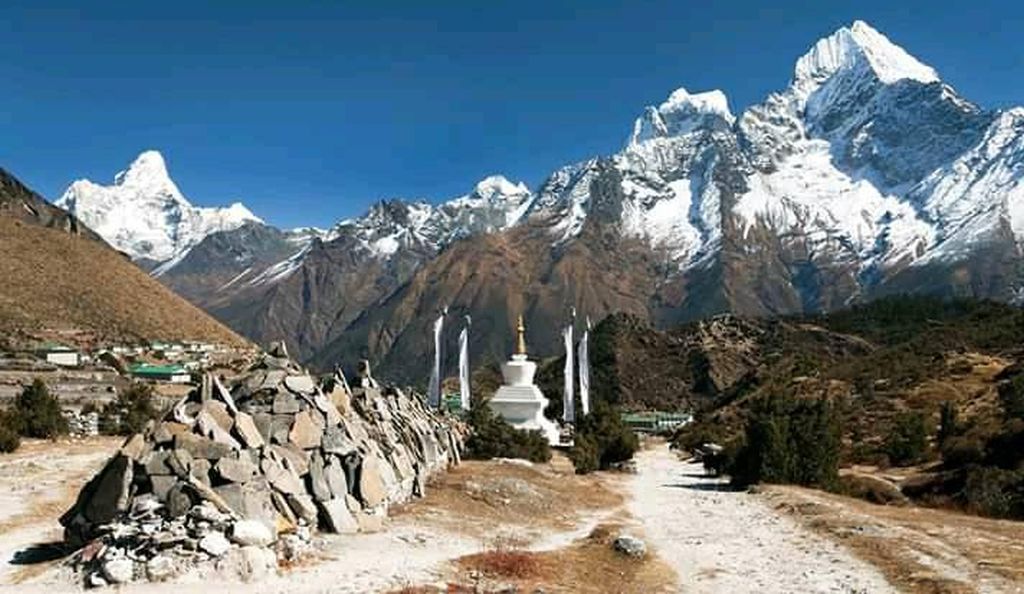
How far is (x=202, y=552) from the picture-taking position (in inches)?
600

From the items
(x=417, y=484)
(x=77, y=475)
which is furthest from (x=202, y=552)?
(x=77, y=475)

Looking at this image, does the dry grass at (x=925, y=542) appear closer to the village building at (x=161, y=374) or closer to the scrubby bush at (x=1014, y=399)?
the scrubby bush at (x=1014, y=399)

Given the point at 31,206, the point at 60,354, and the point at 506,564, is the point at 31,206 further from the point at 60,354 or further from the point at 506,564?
the point at 506,564

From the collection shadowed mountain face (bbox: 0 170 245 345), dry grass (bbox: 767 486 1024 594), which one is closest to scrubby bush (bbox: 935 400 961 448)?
dry grass (bbox: 767 486 1024 594)

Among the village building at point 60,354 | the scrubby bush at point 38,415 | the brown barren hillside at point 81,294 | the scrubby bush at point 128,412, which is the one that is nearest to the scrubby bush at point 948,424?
the scrubby bush at point 128,412

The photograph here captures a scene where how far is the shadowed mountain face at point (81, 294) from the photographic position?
9219 cm

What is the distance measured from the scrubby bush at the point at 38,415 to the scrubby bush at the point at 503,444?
758 inches

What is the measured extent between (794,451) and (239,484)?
24540 millimetres

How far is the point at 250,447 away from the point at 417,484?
24.3ft

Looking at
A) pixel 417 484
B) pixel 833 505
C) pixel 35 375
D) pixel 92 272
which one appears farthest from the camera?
pixel 92 272

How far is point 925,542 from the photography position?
19875mm

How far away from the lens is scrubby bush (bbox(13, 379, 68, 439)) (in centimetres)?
4194

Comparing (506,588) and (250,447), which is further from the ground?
(250,447)

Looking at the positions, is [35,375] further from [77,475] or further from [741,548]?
[741,548]
